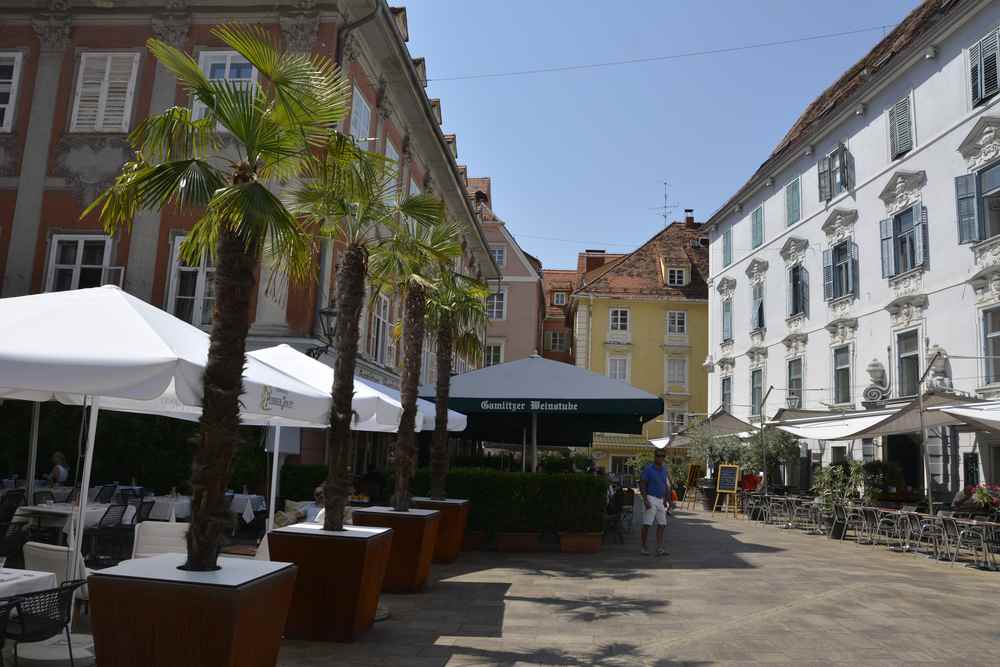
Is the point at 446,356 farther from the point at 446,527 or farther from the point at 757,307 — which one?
the point at 757,307

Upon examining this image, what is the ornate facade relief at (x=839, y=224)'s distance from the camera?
23359 mm

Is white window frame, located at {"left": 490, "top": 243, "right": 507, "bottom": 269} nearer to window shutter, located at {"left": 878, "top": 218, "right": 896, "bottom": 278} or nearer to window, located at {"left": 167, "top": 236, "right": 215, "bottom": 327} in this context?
window shutter, located at {"left": 878, "top": 218, "right": 896, "bottom": 278}

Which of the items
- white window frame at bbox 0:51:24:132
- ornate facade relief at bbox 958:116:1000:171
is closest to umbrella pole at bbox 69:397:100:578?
white window frame at bbox 0:51:24:132

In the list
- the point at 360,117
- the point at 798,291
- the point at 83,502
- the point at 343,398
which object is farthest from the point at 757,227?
the point at 83,502

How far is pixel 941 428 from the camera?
18.7 meters

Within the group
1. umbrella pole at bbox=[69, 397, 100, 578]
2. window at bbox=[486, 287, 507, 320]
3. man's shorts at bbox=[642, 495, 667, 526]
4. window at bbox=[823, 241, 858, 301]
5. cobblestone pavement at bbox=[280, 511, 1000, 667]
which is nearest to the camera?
umbrella pole at bbox=[69, 397, 100, 578]

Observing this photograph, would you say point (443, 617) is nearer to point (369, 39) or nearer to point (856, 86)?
point (369, 39)

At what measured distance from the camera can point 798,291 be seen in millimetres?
26797

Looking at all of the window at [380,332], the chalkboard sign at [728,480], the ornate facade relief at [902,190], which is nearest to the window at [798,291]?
the ornate facade relief at [902,190]

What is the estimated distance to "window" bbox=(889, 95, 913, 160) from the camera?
2070 cm

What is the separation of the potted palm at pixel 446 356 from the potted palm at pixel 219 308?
15.7 feet

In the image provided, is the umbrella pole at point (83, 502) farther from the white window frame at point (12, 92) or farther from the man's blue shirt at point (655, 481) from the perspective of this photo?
the white window frame at point (12, 92)

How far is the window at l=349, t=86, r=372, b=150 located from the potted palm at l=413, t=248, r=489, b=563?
5.40 metres

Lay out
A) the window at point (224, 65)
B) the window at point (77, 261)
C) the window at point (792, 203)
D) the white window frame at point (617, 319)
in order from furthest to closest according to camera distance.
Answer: the white window frame at point (617, 319)
the window at point (792, 203)
the window at point (77, 261)
the window at point (224, 65)
